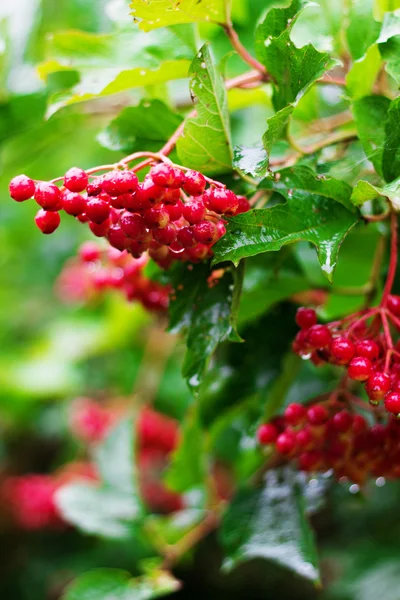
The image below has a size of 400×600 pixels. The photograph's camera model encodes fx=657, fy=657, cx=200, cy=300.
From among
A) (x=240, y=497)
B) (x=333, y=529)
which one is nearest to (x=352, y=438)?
(x=240, y=497)

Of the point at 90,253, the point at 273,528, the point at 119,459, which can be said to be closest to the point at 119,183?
the point at 90,253

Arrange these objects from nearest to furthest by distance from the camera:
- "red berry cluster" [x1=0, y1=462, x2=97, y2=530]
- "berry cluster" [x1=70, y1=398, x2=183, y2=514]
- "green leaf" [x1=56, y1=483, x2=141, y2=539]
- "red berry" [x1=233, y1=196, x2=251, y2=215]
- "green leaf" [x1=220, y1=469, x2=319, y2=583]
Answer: "red berry" [x1=233, y1=196, x2=251, y2=215]
"green leaf" [x1=220, y1=469, x2=319, y2=583]
"green leaf" [x1=56, y1=483, x2=141, y2=539]
"berry cluster" [x1=70, y1=398, x2=183, y2=514]
"red berry cluster" [x1=0, y1=462, x2=97, y2=530]

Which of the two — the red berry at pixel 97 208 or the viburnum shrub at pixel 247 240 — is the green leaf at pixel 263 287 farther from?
the red berry at pixel 97 208

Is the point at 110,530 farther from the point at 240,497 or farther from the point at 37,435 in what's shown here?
the point at 37,435

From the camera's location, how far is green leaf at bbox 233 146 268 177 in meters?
0.66

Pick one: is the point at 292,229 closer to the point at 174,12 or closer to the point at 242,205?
the point at 242,205

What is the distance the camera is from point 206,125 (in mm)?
710

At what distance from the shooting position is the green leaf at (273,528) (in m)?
0.93

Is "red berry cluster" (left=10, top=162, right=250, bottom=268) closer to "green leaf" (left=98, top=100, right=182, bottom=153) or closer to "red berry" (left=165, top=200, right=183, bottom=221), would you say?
"red berry" (left=165, top=200, right=183, bottom=221)

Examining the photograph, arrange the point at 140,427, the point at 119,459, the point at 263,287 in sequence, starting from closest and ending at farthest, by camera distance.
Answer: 1. the point at 263,287
2. the point at 119,459
3. the point at 140,427

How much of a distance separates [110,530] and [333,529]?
0.90m

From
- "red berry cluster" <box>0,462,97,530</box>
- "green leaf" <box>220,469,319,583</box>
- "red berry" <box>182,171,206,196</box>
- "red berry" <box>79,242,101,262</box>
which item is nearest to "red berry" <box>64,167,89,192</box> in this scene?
"red berry" <box>182,171,206,196</box>

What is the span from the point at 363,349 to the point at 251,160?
240 mm

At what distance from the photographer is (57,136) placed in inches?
50.8
